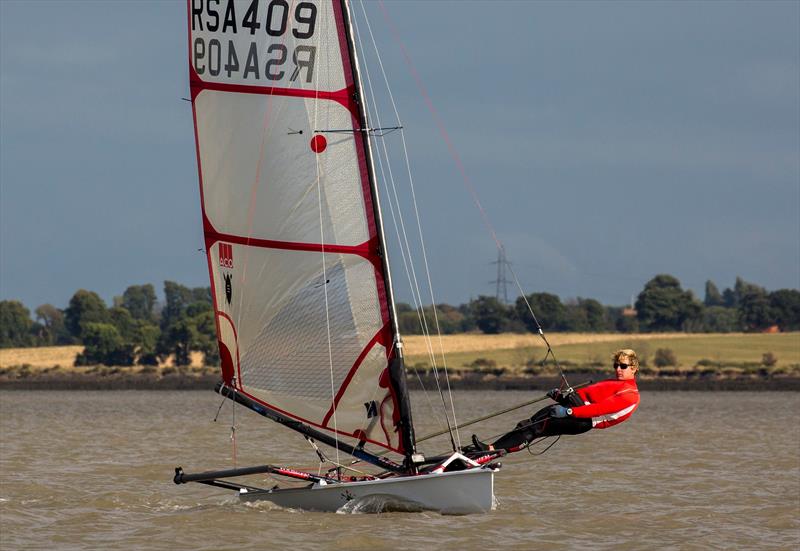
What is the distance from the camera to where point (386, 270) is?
1862 cm

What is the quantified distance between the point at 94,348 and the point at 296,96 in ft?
403

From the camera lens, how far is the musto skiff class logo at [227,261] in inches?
768

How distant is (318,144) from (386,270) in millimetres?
1946

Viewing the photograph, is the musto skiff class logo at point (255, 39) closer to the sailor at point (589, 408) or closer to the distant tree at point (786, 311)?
the sailor at point (589, 408)

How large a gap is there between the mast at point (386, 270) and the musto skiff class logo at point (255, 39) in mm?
562

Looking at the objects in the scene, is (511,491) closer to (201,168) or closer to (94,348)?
(201,168)

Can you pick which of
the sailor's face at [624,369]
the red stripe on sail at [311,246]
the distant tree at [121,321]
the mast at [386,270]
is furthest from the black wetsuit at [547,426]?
the distant tree at [121,321]

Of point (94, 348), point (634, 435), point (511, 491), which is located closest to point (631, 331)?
point (94, 348)

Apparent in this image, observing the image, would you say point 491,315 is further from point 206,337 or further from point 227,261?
point 227,261

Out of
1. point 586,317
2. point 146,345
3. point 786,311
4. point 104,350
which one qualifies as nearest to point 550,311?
point 586,317

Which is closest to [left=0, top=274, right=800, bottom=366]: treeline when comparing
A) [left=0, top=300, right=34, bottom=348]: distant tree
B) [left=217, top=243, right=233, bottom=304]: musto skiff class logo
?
[left=0, top=300, right=34, bottom=348]: distant tree

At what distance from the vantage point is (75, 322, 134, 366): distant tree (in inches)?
5404

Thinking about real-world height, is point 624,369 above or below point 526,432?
above

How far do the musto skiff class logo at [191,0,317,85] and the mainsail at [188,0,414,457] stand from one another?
0.02 m
